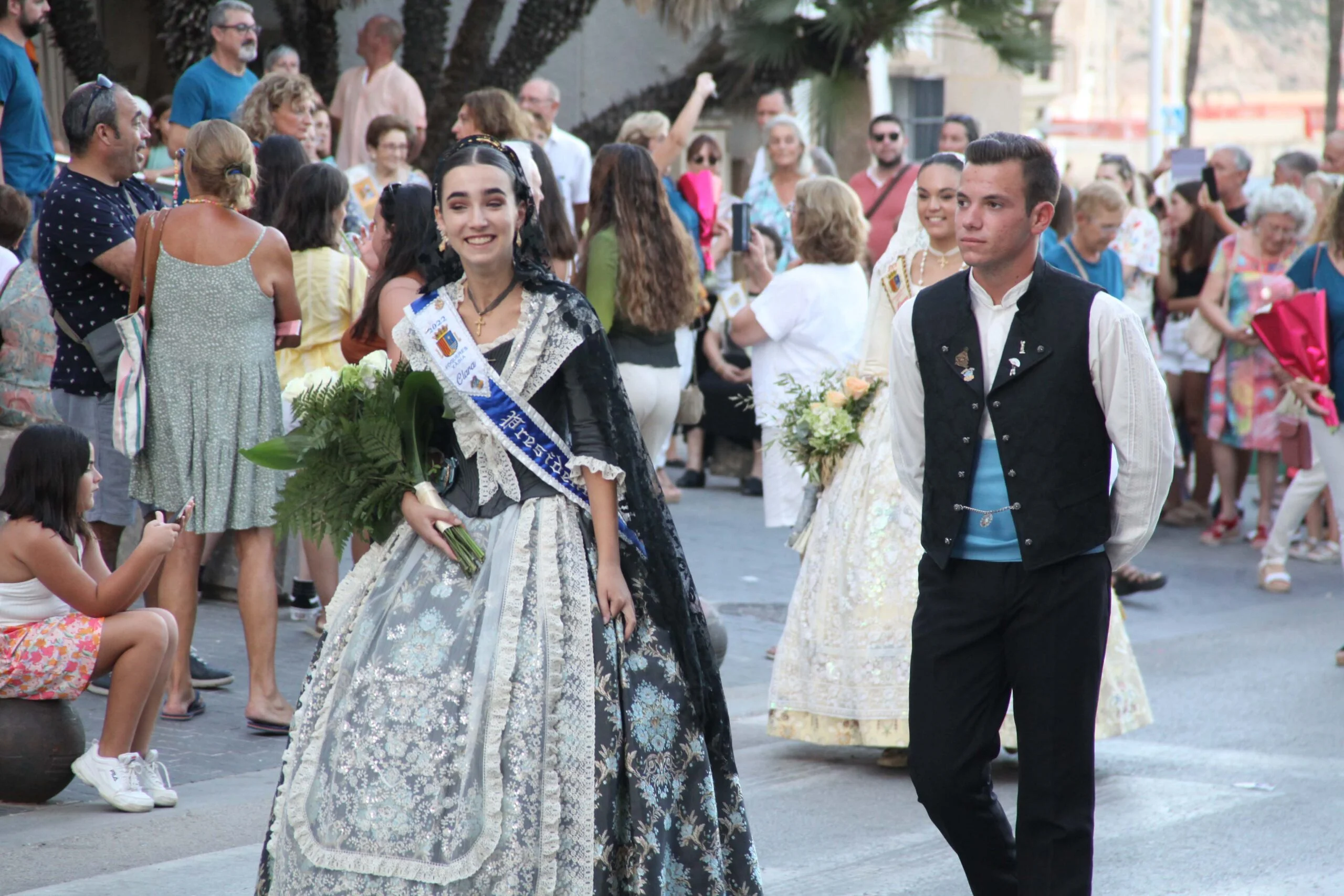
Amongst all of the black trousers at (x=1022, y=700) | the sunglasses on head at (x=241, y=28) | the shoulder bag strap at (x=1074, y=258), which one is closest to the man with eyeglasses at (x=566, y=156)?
the sunglasses on head at (x=241, y=28)

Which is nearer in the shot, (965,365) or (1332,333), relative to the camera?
(965,365)

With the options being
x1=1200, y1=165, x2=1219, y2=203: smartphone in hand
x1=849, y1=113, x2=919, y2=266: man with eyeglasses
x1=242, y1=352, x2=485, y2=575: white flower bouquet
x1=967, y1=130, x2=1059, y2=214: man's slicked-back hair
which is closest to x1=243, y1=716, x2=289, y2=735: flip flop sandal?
x1=242, y1=352, x2=485, y2=575: white flower bouquet

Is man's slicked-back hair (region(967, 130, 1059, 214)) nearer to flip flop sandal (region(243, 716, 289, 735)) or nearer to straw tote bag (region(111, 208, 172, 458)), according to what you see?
straw tote bag (region(111, 208, 172, 458))

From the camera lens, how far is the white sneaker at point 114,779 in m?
5.16

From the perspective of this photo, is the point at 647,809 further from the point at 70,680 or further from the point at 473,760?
the point at 70,680

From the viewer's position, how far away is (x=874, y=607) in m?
5.90

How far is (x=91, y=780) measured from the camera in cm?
517

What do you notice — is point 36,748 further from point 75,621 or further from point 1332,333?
point 1332,333

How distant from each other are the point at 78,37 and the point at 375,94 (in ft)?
8.72

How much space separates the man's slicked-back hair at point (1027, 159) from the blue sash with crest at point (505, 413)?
1195 millimetres

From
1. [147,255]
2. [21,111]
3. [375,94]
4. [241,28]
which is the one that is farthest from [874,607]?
[375,94]

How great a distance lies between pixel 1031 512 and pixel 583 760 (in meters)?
1.16

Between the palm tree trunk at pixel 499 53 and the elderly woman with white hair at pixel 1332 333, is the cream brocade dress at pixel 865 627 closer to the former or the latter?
the elderly woman with white hair at pixel 1332 333

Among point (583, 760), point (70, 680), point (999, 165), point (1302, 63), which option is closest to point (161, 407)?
point (70, 680)
